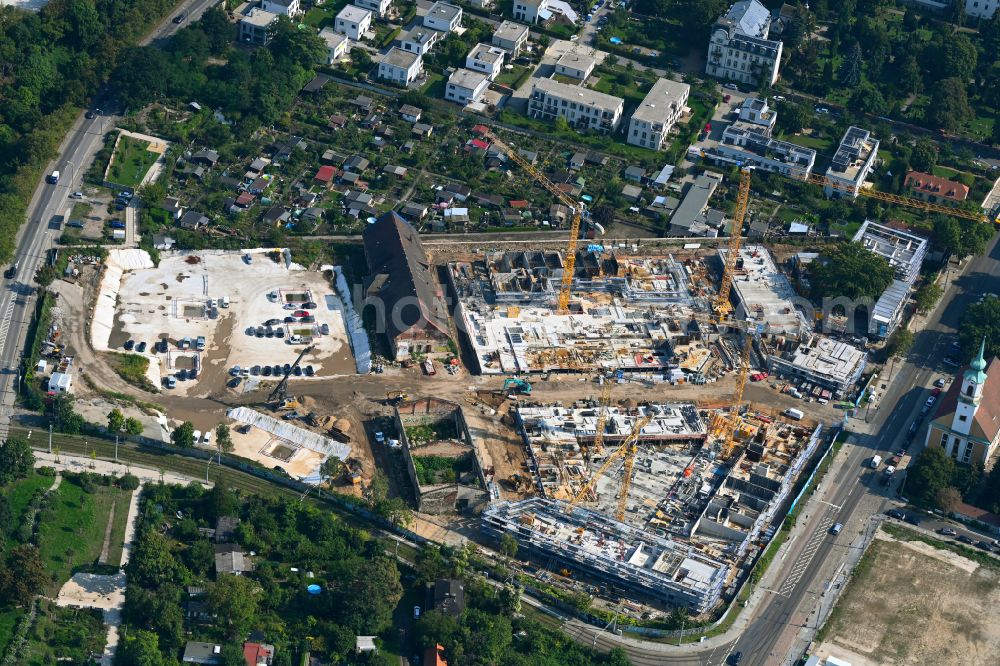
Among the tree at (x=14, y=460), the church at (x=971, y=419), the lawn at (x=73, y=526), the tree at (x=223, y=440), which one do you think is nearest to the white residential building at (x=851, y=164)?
the church at (x=971, y=419)

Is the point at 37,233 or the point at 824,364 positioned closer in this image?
the point at 824,364

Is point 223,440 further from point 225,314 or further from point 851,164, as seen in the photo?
point 851,164

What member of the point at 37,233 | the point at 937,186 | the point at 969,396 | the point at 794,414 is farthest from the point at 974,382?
the point at 37,233

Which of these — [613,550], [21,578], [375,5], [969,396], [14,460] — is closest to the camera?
[21,578]

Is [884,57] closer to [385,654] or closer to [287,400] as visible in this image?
[287,400]

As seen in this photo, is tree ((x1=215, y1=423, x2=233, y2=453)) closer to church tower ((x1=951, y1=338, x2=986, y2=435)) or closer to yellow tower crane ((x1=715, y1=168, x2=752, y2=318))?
yellow tower crane ((x1=715, y1=168, x2=752, y2=318))
